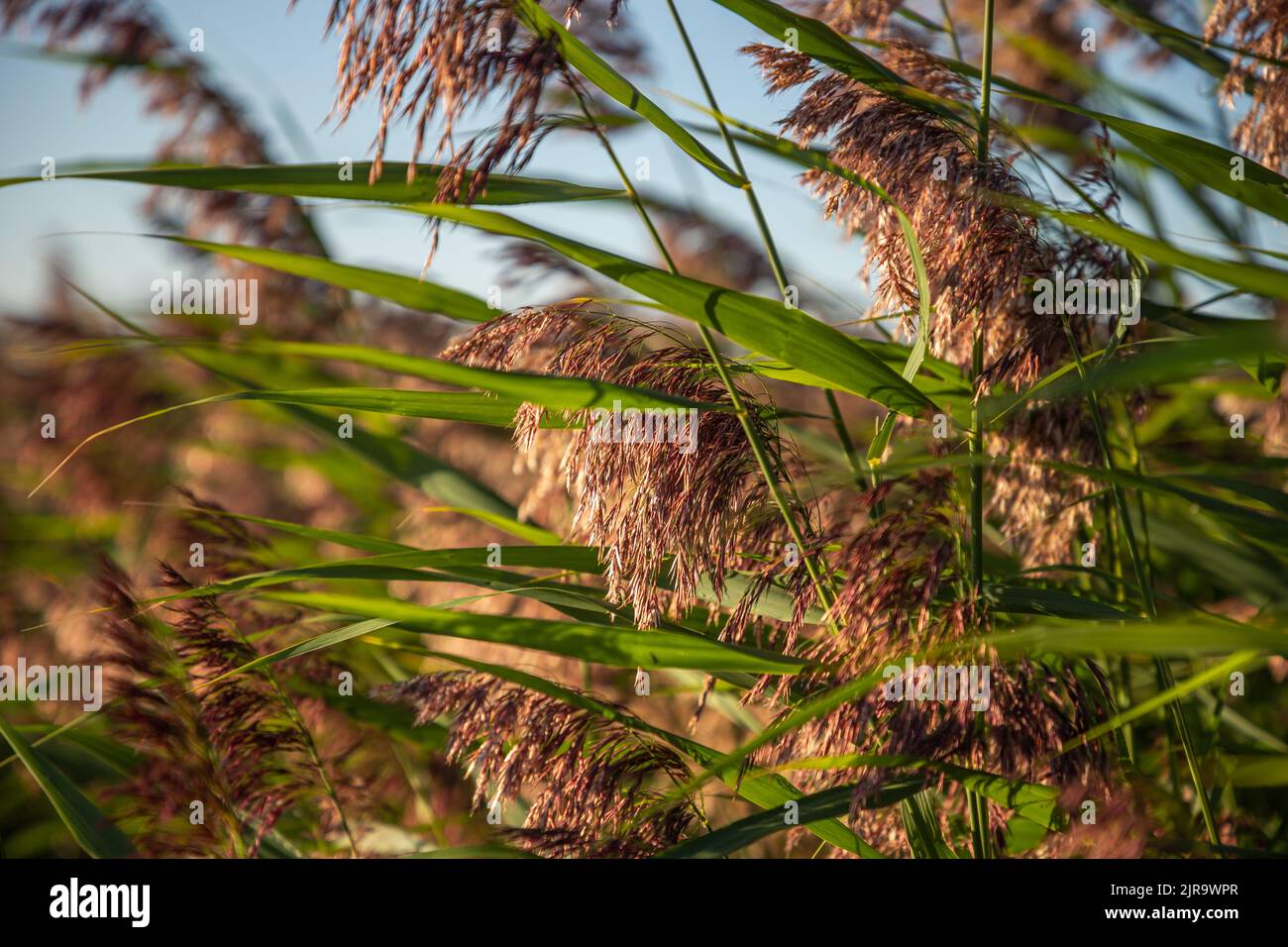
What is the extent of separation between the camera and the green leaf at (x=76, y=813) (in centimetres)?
112

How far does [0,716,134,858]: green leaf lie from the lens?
3.67 feet

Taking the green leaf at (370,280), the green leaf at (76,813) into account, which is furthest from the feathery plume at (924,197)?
the green leaf at (76,813)

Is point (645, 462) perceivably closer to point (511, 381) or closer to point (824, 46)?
point (511, 381)

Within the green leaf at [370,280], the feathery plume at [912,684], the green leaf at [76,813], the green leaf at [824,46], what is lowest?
the green leaf at [76,813]

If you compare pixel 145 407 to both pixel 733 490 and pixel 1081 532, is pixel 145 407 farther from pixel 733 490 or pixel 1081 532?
pixel 1081 532

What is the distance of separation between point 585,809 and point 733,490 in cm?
48

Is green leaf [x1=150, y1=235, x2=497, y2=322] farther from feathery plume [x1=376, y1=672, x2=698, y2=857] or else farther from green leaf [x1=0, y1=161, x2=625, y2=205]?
feathery plume [x1=376, y1=672, x2=698, y2=857]

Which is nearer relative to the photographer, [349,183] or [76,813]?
[349,183]

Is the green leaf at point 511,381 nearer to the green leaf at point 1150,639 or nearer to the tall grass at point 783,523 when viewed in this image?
the tall grass at point 783,523

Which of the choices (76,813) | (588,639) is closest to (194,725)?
(76,813)

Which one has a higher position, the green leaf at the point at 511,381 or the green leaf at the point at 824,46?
the green leaf at the point at 824,46

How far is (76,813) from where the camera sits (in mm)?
1174

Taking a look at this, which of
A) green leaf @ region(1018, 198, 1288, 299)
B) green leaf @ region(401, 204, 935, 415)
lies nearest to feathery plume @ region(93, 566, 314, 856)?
green leaf @ region(401, 204, 935, 415)

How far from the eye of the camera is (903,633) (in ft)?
3.38
